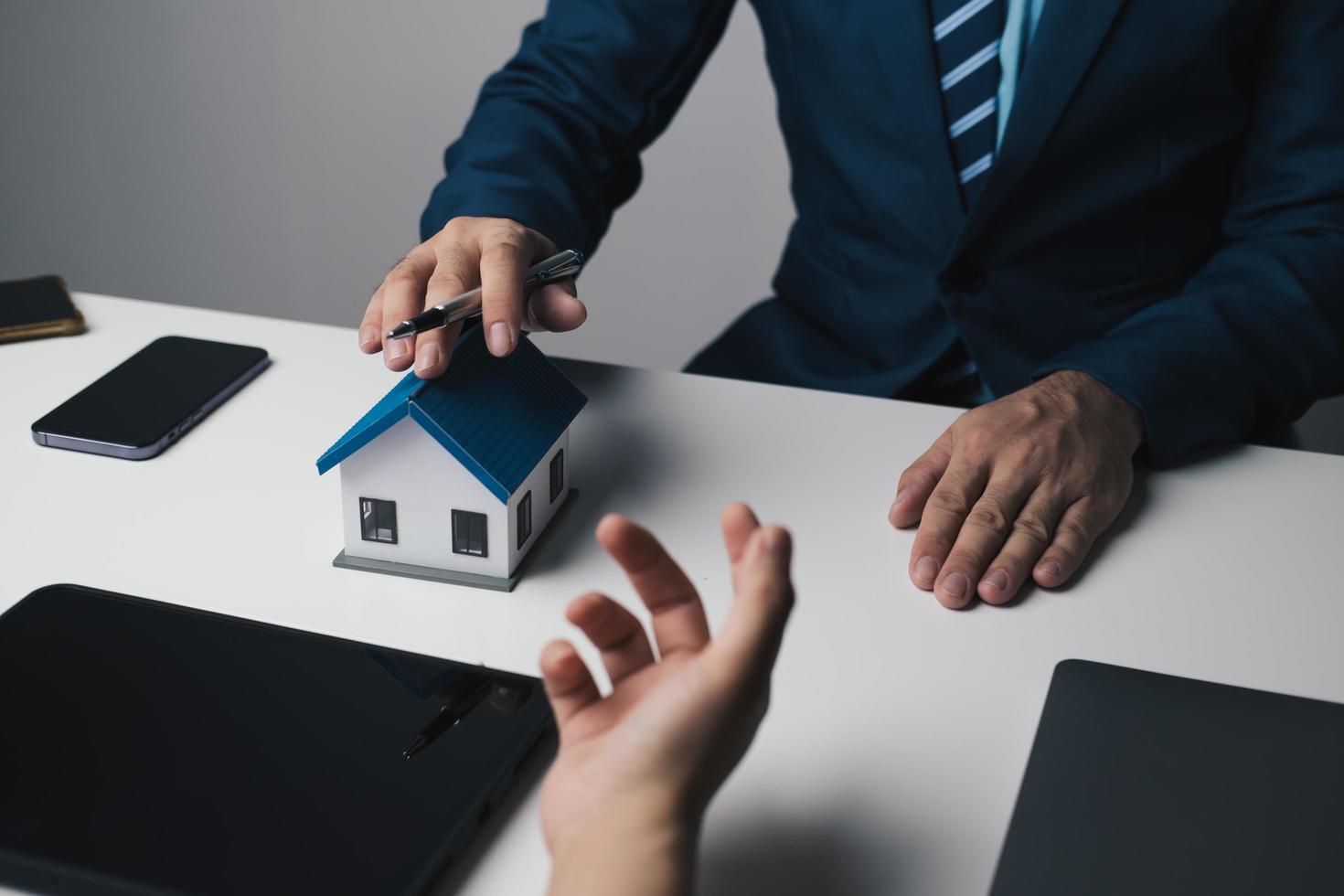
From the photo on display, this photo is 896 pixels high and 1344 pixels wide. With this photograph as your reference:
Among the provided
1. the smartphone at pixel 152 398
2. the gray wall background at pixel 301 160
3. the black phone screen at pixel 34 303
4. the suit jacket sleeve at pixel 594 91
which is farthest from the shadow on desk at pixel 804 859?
the gray wall background at pixel 301 160

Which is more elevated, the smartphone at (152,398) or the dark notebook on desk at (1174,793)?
the dark notebook on desk at (1174,793)

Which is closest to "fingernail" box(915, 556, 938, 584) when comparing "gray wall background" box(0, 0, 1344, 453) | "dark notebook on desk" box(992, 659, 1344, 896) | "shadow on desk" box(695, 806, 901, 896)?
"dark notebook on desk" box(992, 659, 1344, 896)

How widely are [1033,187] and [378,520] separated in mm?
760

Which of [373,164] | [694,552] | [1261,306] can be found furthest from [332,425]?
[373,164]

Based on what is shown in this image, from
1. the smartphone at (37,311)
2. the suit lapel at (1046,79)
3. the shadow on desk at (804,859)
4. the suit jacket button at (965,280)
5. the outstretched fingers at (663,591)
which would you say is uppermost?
the suit lapel at (1046,79)

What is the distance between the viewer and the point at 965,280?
4.26 ft

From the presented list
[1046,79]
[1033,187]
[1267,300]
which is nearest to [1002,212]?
[1033,187]

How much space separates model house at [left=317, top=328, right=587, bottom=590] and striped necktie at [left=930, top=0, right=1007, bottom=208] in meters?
0.61

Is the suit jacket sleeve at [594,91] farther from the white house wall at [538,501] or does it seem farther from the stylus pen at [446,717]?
the stylus pen at [446,717]

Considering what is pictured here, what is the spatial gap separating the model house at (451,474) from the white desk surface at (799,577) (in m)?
0.02

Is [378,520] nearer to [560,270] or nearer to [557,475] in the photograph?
[557,475]

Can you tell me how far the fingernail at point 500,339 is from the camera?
2.83 feet

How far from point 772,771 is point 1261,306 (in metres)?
0.71

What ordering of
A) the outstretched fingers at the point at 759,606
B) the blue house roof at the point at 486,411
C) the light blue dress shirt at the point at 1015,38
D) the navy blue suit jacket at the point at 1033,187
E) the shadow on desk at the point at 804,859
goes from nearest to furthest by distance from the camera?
the outstretched fingers at the point at 759,606 < the shadow on desk at the point at 804,859 < the blue house roof at the point at 486,411 < the navy blue suit jacket at the point at 1033,187 < the light blue dress shirt at the point at 1015,38
